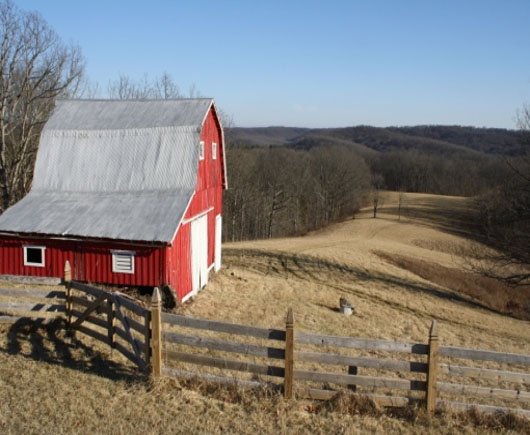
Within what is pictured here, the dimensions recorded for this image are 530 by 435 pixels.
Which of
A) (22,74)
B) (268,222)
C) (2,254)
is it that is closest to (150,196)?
(2,254)

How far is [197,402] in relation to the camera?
346 inches

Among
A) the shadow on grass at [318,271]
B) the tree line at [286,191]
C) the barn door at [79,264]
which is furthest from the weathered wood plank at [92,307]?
the tree line at [286,191]

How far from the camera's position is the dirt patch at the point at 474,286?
30.7 m

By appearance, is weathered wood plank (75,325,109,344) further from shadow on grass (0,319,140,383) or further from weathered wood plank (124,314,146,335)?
weathered wood plank (124,314,146,335)

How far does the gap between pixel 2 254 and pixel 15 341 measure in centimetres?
829

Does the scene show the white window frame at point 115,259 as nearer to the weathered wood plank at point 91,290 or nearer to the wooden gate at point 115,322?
the wooden gate at point 115,322

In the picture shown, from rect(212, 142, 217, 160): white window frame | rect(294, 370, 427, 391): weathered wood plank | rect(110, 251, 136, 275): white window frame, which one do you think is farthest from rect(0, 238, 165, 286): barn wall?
rect(294, 370, 427, 391): weathered wood plank

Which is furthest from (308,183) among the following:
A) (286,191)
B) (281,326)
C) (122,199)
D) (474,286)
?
(281,326)

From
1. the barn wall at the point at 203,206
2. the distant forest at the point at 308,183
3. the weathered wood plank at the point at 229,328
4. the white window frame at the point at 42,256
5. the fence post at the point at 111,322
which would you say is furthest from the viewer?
the distant forest at the point at 308,183

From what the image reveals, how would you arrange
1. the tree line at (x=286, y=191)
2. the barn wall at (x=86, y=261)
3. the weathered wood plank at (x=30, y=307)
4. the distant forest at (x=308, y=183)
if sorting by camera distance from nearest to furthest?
the weathered wood plank at (x=30, y=307) < the barn wall at (x=86, y=261) < the tree line at (x=286, y=191) < the distant forest at (x=308, y=183)

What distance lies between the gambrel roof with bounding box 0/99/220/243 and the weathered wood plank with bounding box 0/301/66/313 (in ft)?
17.0

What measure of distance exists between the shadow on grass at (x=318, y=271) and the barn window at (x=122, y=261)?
11.5 meters

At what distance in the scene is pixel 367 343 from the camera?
8.92m

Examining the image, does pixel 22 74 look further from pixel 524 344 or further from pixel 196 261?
pixel 524 344
